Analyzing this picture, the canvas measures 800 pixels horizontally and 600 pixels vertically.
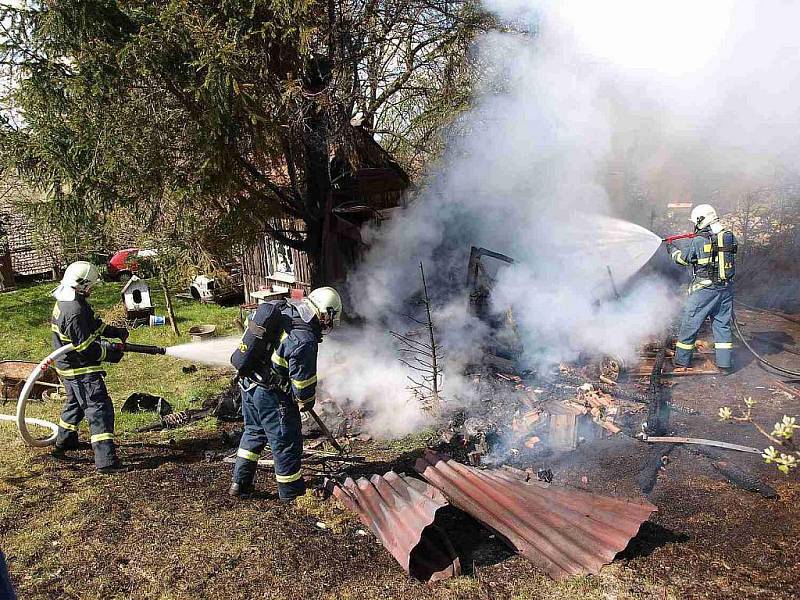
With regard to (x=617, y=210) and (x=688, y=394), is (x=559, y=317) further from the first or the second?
(x=617, y=210)

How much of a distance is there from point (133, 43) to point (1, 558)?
217 inches

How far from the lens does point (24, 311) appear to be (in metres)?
12.8

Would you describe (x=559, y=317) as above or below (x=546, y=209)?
below

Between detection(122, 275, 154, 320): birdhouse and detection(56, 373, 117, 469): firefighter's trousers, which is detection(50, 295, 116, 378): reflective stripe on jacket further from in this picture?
detection(122, 275, 154, 320): birdhouse

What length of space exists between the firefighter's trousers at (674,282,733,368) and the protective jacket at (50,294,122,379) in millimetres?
6972

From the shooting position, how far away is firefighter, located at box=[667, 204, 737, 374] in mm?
7301

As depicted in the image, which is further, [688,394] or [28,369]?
[28,369]

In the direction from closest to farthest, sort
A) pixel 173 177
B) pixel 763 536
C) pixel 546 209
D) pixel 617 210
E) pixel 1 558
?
pixel 1 558, pixel 763 536, pixel 173 177, pixel 546 209, pixel 617 210

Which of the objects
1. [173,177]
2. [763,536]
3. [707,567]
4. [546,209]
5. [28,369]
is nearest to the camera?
[707,567]

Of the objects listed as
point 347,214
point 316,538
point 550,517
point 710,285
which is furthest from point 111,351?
point 710,285

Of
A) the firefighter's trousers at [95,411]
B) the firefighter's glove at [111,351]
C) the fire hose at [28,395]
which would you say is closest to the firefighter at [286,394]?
the firefighter's trousers at [95,411]

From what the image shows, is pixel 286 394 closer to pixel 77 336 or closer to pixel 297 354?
pixel 297 354

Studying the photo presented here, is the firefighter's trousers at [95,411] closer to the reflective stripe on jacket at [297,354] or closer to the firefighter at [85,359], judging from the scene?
the firefighter at [85,359]

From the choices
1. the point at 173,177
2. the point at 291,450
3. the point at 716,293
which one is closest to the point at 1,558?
the point at 291,450
